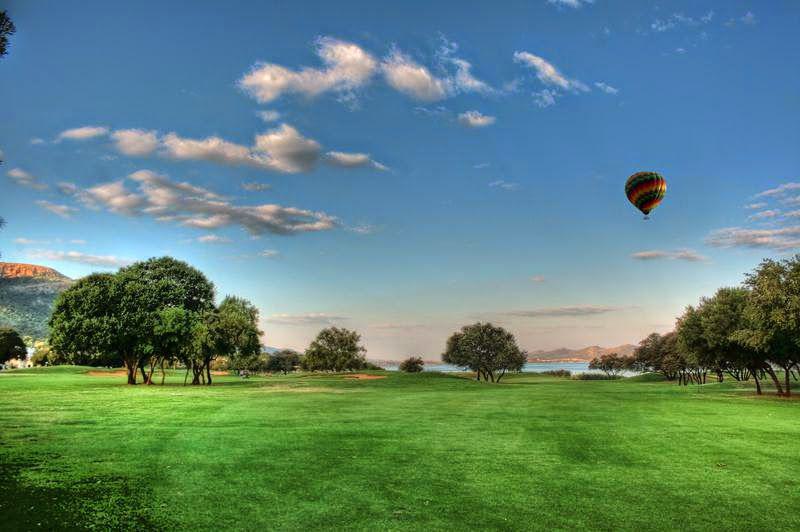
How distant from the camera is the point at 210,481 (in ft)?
44.4

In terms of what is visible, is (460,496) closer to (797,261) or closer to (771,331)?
(771,331)

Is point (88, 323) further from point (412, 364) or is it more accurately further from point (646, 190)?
point (412, 364)

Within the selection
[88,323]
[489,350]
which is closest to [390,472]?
[88,323]

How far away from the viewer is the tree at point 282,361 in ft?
580

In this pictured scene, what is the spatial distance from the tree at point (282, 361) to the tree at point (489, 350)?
92.0 metres

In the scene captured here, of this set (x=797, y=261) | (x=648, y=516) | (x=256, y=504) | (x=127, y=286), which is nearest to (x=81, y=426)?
(x=256, y=504)

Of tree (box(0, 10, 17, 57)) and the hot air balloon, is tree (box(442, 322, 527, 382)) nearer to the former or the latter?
the hot air balloon

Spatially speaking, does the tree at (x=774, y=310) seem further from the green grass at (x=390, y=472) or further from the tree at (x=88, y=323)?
the tree at (x=88, y=323)

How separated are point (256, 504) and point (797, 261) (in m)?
51.0

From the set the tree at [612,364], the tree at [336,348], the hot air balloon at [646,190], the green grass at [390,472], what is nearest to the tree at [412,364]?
the tree at [336,348]

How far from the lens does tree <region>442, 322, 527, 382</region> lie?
321ft

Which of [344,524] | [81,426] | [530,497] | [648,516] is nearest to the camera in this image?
[344,524]

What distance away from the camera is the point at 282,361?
7042 inches

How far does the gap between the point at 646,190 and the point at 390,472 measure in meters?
52.4
